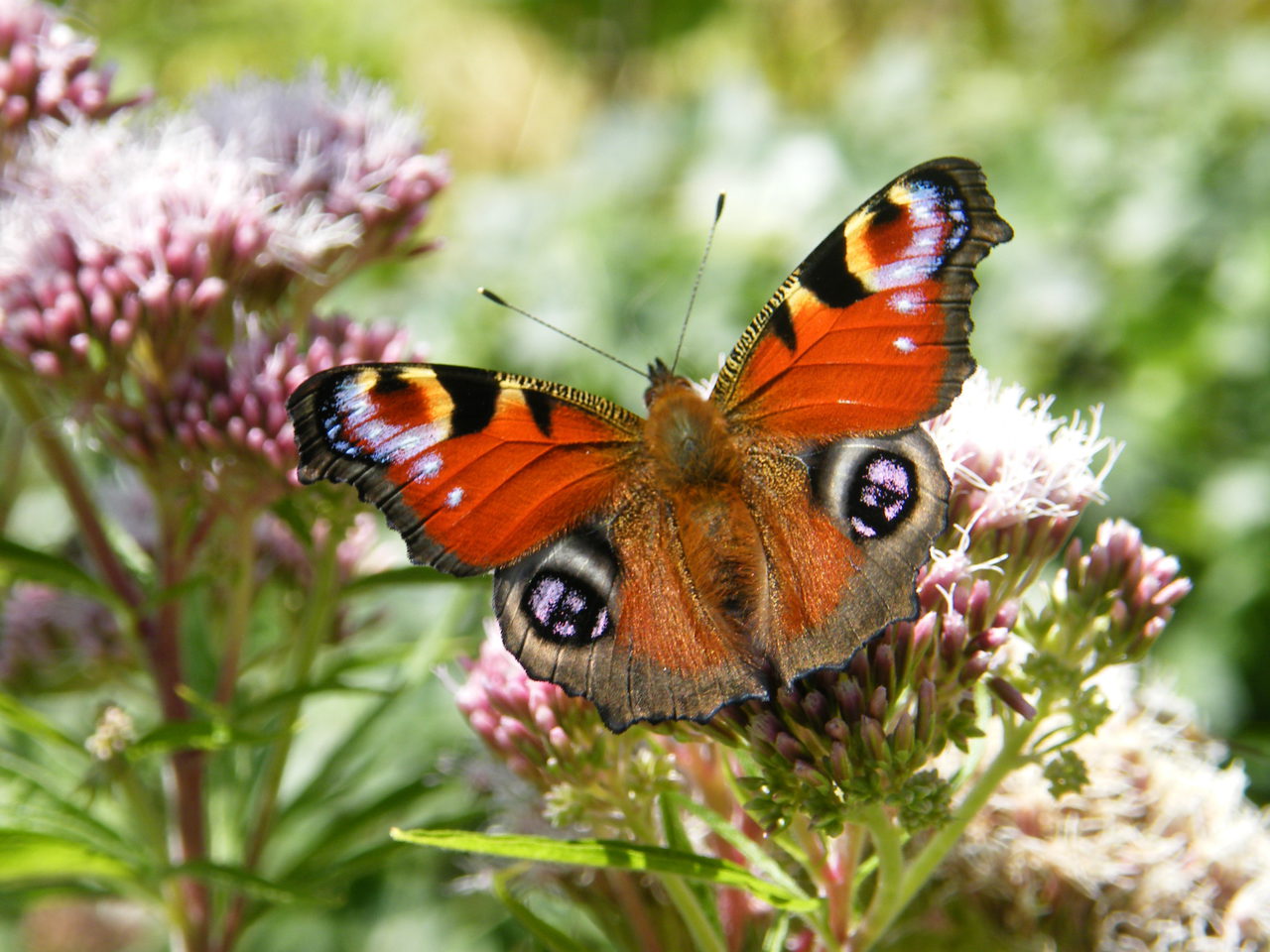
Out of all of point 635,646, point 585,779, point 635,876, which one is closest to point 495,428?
point 635,646

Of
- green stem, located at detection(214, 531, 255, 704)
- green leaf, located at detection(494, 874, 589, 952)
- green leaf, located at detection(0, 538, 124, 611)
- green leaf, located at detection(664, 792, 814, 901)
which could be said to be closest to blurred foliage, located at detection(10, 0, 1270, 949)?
green stem, located at detection(214, 531, 255, 704)

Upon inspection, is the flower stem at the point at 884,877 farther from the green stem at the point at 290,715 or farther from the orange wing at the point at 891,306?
the green stem at the point at 290,715

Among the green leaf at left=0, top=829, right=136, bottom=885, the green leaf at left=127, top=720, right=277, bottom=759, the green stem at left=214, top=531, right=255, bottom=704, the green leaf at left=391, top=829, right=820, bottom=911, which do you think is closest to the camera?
the green leaf at left=391, top=829, right=820, bottom=911

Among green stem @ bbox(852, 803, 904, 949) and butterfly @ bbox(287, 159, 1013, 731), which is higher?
butterfly @ bbox(287, 159, 1013, 731)

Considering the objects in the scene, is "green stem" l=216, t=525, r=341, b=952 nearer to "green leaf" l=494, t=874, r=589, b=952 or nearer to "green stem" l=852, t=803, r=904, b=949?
"green leaf" l=494, t=874, r=589, b=952

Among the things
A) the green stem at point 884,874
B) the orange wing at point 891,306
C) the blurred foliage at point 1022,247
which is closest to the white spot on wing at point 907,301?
the orange wing at point 891,306

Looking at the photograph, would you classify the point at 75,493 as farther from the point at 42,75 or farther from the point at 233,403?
the point at 42,75

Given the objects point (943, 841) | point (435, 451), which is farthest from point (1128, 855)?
point (435, 451)

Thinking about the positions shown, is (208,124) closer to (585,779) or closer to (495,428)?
(495,428)
